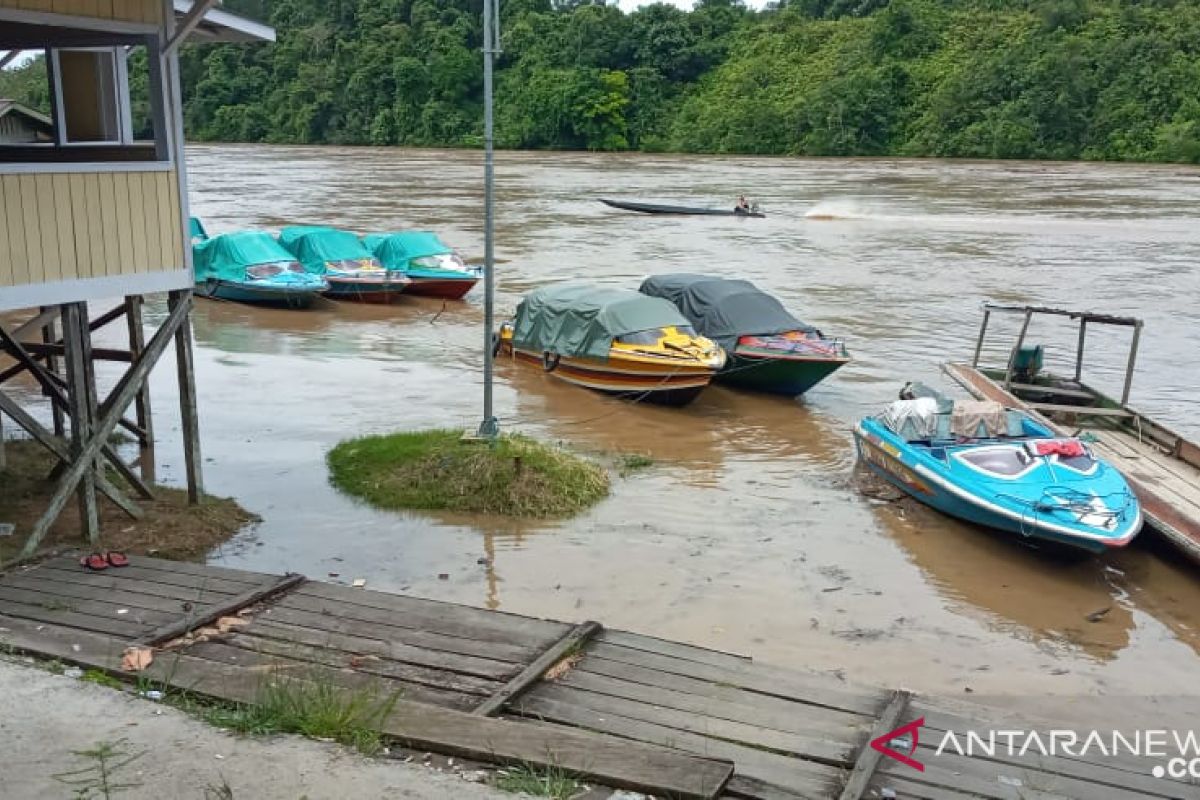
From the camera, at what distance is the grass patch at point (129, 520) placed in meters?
10.9

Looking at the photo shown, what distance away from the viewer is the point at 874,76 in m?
78.2

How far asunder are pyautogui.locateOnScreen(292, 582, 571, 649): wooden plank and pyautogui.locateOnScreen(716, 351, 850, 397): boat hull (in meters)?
11.4

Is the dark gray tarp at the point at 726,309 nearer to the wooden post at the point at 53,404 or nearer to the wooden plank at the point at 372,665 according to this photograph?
the wooden post at the point at 53,404

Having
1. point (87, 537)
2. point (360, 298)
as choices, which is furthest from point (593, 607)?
point (360, 298)

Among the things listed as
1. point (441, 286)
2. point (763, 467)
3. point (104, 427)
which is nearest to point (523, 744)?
point (104, 427)

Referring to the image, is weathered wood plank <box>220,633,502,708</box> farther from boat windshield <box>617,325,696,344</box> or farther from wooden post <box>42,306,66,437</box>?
boat windshield <box>617,325,696,344</box>

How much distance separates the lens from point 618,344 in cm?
1866

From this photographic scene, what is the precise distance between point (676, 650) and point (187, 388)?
21.5ft

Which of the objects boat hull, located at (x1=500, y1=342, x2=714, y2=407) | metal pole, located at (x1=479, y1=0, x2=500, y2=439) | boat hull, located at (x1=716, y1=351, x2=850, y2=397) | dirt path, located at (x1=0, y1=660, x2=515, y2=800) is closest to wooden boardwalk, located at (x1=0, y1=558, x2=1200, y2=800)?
dirt path, located at (x1=0, y1=660, x2=515, y2=800)

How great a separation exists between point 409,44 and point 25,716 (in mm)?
106569

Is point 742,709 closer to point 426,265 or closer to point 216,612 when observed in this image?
point 216,612

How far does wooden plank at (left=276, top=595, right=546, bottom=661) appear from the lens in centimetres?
740

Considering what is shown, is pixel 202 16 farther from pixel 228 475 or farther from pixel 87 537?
pixel 228 475

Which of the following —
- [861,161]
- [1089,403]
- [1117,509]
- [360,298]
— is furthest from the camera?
[861,161]
